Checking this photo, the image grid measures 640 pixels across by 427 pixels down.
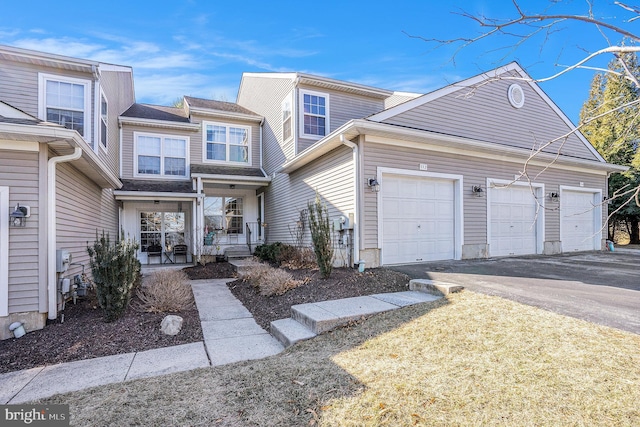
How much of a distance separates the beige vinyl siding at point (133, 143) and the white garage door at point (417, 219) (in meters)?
8.54

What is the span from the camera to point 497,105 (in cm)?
1010

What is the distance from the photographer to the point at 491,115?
32.7 ft

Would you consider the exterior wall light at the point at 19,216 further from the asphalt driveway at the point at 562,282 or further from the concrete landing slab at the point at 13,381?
the asphalt driveway at the point at 562,282

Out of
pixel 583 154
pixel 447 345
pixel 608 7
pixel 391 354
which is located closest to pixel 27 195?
pixel 391 354

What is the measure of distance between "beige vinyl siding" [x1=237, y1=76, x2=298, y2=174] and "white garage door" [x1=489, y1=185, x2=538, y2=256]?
21.0 feet

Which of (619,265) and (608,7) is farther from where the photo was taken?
(619,265)

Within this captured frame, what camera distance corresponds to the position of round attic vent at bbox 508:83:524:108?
10344mm

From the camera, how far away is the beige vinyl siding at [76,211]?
20.0 feet

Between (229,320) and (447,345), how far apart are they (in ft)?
11.6

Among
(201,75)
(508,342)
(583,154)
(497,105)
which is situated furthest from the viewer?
(201,75)

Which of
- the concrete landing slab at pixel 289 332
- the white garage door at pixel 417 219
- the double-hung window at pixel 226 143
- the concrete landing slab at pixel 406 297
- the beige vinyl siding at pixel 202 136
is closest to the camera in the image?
the concrete landing slab at pixel 289 332

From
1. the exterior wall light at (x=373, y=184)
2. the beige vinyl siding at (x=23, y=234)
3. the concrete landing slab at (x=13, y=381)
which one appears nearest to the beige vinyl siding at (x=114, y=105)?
the beige vinyl siding at (x=23, y=234)

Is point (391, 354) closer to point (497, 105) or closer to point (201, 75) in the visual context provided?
point (497, 105)

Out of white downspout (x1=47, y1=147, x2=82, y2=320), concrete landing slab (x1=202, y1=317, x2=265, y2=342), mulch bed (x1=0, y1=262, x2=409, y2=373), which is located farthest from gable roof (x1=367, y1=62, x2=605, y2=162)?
white downspout (x1=47, y1=147, x2=82, y2=320)
